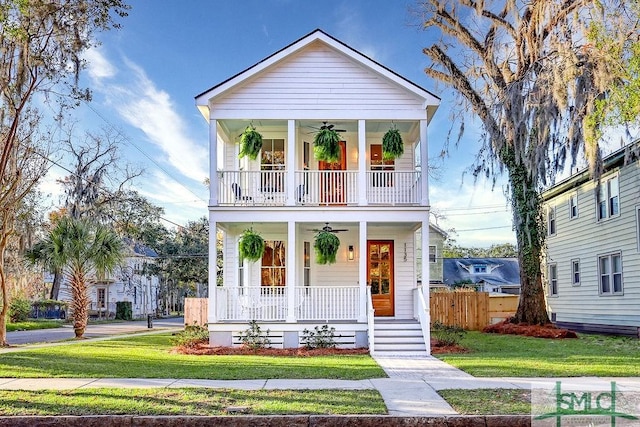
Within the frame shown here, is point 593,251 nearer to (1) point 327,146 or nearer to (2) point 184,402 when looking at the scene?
(1) point 327,146

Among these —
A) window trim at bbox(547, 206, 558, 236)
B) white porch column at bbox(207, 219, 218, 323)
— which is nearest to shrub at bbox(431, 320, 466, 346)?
white porch column at bbox(207, 219, 218, 323)

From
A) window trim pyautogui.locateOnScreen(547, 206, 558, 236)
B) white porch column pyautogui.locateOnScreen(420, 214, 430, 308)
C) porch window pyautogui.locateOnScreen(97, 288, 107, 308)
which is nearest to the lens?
white porch column pyautogui.locateOnScreen(420, 214, 430, 308)

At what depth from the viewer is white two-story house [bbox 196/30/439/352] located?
48.2ft

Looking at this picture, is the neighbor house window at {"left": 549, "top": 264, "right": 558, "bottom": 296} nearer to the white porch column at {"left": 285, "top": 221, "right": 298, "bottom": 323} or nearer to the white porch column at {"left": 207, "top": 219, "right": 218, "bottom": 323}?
the white porch column at {"left": 285, "top": 221, "right": 298, "bottom": 323}

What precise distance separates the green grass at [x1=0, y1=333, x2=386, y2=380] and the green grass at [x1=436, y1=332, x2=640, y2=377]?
198 centimetres

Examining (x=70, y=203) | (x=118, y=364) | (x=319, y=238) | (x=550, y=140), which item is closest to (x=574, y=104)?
(x=550, y=140)

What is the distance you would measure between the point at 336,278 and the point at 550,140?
7659 mm

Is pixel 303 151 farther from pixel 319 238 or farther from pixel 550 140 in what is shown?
pixel 550 140

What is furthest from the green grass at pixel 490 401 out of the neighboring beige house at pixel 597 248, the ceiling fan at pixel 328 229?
the neighboring beige house at pixel 597 248

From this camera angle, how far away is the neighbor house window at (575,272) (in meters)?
22.3

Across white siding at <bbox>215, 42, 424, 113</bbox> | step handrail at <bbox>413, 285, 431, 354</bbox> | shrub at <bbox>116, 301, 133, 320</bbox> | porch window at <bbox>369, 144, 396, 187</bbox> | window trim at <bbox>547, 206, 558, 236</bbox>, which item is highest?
white siding at <bbox>215, 42, 424, 113</bbox>

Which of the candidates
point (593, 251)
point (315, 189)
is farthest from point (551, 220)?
point (315, 189)

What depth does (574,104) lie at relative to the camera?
48.8ft

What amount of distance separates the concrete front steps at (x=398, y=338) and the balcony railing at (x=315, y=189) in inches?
128
